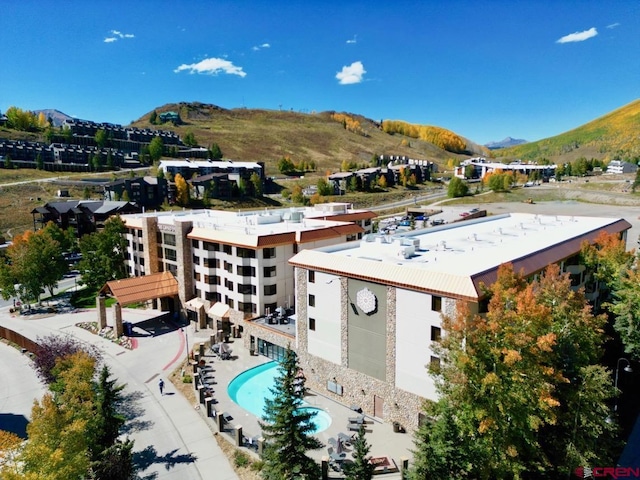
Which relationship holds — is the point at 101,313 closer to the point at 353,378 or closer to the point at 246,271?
the point at 246,271

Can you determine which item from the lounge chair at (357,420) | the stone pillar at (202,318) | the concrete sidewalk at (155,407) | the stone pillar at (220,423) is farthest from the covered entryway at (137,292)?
the lounge chair at (357,420)

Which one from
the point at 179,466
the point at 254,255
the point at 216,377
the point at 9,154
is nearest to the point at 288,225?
the point at 254,255

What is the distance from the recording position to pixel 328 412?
30.8 metres

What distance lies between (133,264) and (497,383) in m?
55.0

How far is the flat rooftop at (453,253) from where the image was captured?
85.5ft

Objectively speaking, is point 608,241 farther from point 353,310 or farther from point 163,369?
point 163,369

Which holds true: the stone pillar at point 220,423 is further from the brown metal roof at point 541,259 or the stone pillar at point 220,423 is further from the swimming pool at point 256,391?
the brown metal roof at point 541,259

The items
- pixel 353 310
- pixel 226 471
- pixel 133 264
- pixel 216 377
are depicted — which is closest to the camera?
pixel 226 471

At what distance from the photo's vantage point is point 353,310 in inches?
1195

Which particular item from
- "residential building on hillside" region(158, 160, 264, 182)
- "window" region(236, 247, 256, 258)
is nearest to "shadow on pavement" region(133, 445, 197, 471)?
"window" region(236, 247, 256, 258)

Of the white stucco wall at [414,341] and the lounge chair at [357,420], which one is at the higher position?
the white stucco wall at [414,341]

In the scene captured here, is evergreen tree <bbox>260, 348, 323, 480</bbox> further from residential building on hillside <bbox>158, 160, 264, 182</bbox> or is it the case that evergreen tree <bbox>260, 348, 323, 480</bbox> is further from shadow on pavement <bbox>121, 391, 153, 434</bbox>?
residential building on hillside <bbox>158, 160, 264, 182</bbox>

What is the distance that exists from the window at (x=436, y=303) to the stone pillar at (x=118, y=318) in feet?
117

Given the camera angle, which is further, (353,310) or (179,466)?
(353,310)
